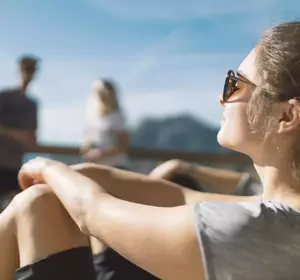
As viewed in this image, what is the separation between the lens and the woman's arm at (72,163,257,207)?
107 cm

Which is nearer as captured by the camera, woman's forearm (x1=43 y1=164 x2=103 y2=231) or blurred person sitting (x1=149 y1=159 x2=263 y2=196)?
woman's forearm (x1=43 y1=164 x2=103 y2=231)

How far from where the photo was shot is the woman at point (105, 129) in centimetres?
286

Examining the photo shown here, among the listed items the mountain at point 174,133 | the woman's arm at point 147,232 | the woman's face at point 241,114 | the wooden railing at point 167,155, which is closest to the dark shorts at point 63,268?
the woman's arm at point 147,232

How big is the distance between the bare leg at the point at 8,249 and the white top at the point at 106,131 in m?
1.90

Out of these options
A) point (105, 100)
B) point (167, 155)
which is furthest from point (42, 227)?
point (105, 100)

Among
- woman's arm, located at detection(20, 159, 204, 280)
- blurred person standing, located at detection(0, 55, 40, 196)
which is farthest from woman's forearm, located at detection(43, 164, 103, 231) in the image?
blurred person standing, located at detection(0, 55, 40, 196)

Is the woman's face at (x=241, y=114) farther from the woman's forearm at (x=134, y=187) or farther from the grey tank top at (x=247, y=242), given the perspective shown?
the woman's forearm at (x=134, y=187)

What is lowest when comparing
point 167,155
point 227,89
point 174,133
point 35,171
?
point 174,133

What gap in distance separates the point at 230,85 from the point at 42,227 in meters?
0.31

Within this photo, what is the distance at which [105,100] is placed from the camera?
305cm

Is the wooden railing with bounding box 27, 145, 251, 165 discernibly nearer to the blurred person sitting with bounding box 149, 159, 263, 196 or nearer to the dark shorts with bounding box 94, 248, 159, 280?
the blurred person sitting with bounding box 149, 159, 263, 196

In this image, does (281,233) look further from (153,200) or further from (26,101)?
(26,101)

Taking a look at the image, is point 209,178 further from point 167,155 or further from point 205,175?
point 167,155

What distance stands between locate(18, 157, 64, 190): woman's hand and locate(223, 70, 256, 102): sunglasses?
255 millimetres
